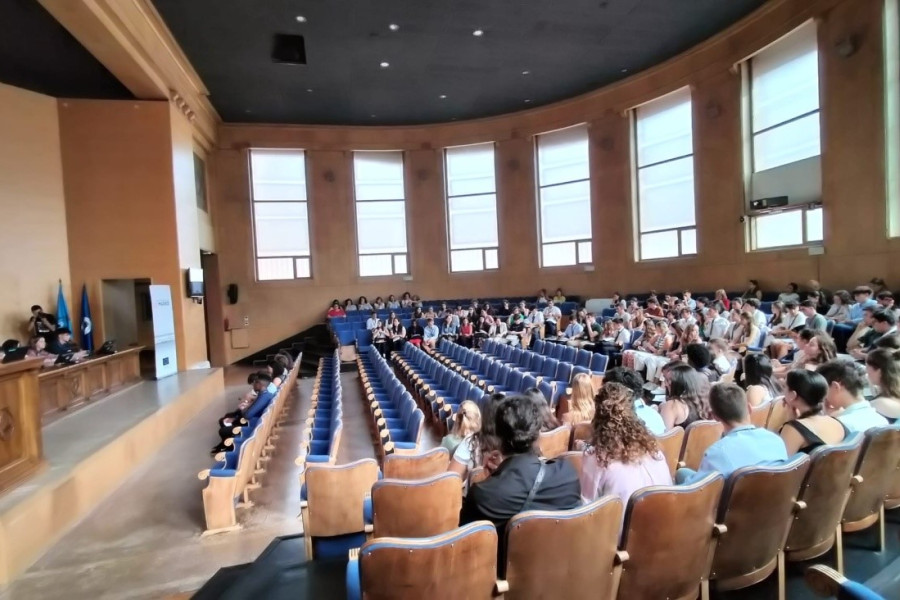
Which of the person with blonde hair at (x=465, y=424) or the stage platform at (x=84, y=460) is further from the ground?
the person with blonde hair at (x=465, y=424)

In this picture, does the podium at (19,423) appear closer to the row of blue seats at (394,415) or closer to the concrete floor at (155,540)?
the concrete floor at (155,540)

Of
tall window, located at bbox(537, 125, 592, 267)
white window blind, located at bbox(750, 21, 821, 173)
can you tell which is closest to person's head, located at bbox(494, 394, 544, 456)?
white window blind, located at bbox(750, 21, 821, 173)

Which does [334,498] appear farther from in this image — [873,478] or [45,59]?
[45,59]

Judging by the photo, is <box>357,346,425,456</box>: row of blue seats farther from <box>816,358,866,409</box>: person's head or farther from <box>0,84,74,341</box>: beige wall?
<box>0,84,74,341</box>: beige wall

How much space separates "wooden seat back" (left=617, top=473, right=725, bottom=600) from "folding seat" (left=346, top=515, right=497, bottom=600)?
556mm

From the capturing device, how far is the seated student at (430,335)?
1155 centimetres

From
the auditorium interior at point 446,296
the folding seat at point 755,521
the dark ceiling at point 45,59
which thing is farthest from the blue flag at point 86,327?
the folding seat at point 755,521

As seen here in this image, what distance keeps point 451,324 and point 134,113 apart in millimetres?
7507

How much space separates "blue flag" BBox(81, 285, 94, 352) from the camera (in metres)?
8.48

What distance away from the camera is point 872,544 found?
7.77ft

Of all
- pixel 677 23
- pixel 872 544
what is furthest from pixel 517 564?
pixel 677 23

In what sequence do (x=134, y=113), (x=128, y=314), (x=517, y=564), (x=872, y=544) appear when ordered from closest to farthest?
(x=517, y=564) < (x=872, y=544) < (x=134, y=113) < (x=128, y=314)

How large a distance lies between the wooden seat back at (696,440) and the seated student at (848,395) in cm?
56

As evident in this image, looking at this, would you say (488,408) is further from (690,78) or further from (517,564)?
(690,78)
